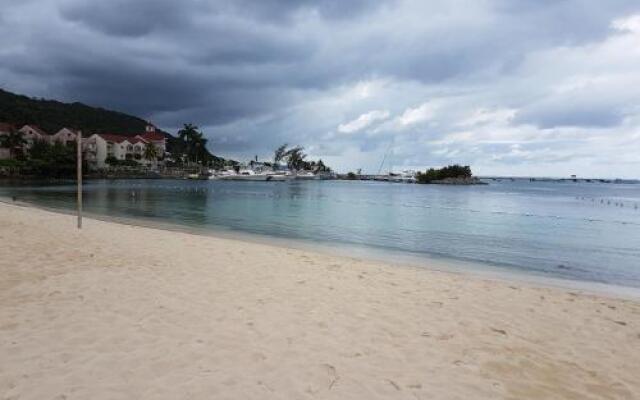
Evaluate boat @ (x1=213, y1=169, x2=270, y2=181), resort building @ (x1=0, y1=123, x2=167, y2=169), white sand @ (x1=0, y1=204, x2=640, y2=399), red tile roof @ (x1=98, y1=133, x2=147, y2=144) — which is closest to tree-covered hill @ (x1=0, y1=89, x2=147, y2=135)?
resort building @ (x1=0, y1=123, x2=167, y2=169)

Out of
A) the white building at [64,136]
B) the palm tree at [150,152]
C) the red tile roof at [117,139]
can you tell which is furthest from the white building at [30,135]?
the palm tree at [150,152]

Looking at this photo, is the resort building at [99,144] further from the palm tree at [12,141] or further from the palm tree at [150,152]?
the palm tree at [150,152]

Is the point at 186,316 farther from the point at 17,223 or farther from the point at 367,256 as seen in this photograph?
the point at 17,223

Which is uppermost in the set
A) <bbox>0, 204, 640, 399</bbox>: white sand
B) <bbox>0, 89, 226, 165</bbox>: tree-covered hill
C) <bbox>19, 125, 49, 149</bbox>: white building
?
→ <bbox>0, 89, 226, 165</bbox>: tree-covered hill

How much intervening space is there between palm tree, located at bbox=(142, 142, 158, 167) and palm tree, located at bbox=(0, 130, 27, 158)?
3325 centimetres

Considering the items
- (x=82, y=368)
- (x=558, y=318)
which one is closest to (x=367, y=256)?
(x=558, y=318)

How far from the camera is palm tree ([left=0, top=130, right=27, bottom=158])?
10138cm

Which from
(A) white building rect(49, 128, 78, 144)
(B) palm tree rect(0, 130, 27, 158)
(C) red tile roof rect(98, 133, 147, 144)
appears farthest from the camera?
(C) red tile roof rect(98, 133, 147, 144)

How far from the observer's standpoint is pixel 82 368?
453cm

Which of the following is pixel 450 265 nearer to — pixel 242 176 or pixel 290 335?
pixel 290 335

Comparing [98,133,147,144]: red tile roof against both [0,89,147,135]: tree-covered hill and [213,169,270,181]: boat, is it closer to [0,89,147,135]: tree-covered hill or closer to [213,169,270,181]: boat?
[0,89,147,135]: tree-covered hill

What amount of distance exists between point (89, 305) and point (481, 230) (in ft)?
79.1

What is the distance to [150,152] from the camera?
429ft

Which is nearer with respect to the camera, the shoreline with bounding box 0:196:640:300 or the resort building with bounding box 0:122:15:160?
the shoreline with bounding box 0:196:640:300
